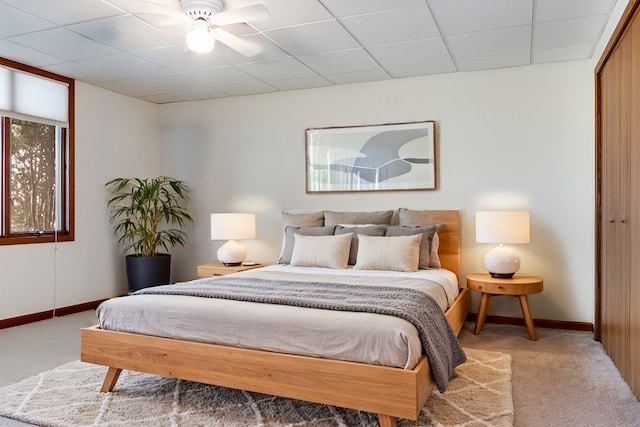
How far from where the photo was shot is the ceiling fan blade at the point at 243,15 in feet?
9.14

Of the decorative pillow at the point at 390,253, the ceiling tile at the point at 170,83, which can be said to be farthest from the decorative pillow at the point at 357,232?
the ceiling tile at the point at 170,83

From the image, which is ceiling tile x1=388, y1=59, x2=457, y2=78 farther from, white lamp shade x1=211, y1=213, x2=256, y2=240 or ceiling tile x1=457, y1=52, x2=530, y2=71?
white lamp shade x1=211, y1=213, x2=256, y2=240

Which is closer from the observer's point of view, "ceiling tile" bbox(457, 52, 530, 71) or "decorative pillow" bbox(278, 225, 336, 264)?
"ceiling tile" bbox(457, 52, 530, 71)

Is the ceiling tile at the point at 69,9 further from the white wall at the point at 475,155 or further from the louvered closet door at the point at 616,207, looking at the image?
the louvered closet door at the point at 616,207

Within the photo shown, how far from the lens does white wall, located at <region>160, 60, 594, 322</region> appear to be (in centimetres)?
421

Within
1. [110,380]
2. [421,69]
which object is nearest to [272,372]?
[110,380]

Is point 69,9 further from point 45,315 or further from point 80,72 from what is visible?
point 45,315

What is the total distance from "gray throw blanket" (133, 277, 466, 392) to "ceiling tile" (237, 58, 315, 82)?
6.89 ft

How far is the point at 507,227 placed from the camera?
3.97 meters

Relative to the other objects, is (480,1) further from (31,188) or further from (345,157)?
(31,188)

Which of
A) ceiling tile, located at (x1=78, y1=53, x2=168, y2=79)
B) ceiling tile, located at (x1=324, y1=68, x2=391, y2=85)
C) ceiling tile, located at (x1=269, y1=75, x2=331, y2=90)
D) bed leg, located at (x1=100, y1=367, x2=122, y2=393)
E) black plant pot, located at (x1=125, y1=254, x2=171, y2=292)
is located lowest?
bed leg, located at (x1=100, y1=367, x2=122, y2=393)

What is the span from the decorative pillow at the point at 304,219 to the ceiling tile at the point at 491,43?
2.00 meters

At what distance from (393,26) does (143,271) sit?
11.6 feet

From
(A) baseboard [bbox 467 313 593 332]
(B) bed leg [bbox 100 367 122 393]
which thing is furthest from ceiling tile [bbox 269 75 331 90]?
(B) bed leg [bbox 100 367 122 393]
